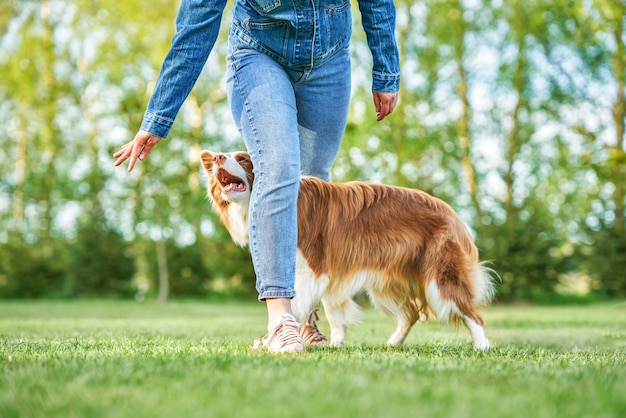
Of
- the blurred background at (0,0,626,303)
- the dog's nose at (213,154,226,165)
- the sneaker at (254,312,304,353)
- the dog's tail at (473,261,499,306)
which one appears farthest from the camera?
the blurred background at (0,0,626,303)

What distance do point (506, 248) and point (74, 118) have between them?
12.9 m

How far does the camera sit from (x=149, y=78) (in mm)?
20031

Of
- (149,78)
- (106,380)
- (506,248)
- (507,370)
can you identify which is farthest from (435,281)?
(149,78)

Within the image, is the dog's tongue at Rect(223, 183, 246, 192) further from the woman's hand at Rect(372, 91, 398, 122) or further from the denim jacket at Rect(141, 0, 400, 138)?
the woman's hand at Rect(372, 91, 398, 122)

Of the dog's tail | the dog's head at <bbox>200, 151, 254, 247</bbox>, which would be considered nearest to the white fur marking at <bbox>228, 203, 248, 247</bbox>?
the dog's head at <bbox>200, 151, 254, 247</bbox>

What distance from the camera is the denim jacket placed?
332cm

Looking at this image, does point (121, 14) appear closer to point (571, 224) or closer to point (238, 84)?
point (571, 224)

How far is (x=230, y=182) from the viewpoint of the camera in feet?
12.9

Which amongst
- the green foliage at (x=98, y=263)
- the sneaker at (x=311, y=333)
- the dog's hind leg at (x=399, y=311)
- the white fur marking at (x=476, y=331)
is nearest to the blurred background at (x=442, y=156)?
the green foliage at (x=98, y=263)

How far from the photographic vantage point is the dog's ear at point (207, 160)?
4078 mm

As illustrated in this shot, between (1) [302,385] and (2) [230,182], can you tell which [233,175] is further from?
(1) [302,385]

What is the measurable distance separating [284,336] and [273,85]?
110 cm

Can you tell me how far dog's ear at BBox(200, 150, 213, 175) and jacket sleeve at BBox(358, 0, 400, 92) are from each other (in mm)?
991

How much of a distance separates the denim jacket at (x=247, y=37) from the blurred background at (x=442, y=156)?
1268cm
